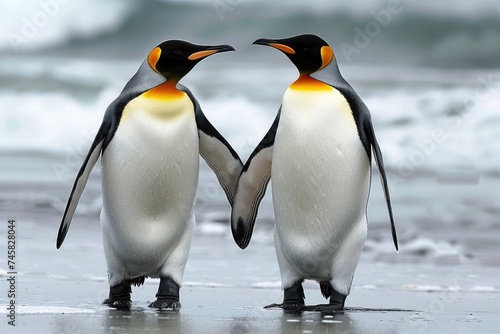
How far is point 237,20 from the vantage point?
21781 millimetres

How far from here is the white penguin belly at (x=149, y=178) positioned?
14.3 feet

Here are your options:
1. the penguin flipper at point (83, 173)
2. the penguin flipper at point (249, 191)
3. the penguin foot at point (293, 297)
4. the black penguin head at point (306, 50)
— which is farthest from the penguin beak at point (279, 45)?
the penguin foot at point (293, 297)

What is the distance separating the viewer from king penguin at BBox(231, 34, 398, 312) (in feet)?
14.4

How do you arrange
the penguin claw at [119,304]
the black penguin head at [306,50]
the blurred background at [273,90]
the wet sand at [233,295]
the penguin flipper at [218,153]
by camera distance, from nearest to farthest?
the wet sand at [233,295]
the penguin claw at [119,304]
the black penguin head at [306,50]
the penguin flipper at [218,153]
the blurred background at [273,90]

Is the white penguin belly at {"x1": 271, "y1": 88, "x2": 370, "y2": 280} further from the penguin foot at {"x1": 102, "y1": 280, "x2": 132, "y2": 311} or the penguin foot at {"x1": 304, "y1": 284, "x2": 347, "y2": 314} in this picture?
the penguin foot at {"x1": 102, "y1": 280, "x2": 132, "y2": 311}

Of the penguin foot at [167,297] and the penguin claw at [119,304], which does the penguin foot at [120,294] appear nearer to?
the penguin claw at [119,304]

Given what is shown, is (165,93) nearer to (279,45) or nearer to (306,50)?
(279,45)

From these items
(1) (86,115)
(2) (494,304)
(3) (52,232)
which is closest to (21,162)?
(1) (86,115)

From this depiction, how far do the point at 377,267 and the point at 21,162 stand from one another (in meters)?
7.97

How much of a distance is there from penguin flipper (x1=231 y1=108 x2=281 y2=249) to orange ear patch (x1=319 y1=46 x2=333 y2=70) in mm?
399

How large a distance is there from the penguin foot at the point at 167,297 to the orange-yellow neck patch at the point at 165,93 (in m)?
0.77

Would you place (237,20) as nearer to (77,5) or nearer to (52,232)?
(77,5)

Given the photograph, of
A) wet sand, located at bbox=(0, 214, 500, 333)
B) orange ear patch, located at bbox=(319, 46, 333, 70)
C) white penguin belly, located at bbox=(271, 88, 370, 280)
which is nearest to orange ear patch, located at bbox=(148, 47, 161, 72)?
white penguin belly, located at bbox=(271, 88, 370, 280)

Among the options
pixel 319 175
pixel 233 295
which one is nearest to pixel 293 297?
pixel 319 175
